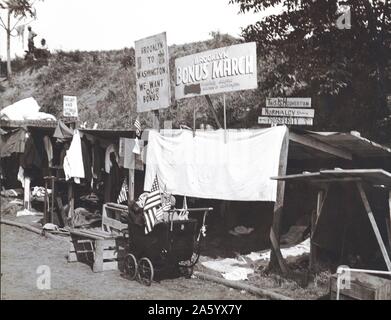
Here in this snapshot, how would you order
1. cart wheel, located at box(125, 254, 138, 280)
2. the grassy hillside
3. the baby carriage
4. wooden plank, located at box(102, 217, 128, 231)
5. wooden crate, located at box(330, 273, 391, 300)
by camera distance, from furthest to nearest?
the grassy hillside → wooden plank, located at box(102, 217, 128, 231) → cart wheel, located at box(125, 254, 138, 280) → the baby carriage → wooden crate, located at box(330, 273, 391, 300)

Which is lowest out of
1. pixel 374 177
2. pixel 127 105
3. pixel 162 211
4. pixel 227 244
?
pixel 227 244

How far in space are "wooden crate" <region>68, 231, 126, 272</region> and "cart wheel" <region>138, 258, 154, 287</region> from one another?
1167 millimetres

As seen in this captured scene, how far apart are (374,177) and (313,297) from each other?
2.23 m

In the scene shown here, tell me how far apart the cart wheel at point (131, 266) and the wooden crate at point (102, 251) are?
27.2 inches

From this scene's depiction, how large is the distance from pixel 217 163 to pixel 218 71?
2.01 m

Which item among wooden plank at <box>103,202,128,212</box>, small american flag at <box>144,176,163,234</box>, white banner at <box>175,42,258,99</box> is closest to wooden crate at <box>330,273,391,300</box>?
small american flag at <box>144,176,163,234</box>

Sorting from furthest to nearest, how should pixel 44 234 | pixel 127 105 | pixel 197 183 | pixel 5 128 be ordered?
pixel 127 105 → pixel 5 128 → pixel 44 234 → pixel 197 183

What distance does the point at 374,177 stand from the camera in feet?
25.2

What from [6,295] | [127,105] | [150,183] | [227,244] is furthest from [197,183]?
[127,105]

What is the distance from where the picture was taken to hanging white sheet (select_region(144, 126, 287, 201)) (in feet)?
31.9

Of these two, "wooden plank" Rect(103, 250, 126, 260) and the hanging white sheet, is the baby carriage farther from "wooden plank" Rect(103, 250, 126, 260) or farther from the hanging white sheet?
the hanging white sheet

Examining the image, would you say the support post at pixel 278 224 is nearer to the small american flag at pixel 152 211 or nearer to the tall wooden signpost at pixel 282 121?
the tall wooden signpost at pixel 282 121

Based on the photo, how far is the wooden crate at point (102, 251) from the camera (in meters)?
10.2

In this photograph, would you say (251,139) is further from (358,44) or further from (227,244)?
(358,44)
